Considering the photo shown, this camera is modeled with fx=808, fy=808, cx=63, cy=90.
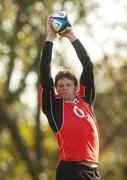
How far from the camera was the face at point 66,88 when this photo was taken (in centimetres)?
802

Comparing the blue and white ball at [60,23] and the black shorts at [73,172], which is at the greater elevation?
the blue and white ball at [60,23]

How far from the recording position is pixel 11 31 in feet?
70.5

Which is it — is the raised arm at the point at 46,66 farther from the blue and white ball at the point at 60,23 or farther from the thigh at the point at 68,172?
the thigh at the point at 68,172

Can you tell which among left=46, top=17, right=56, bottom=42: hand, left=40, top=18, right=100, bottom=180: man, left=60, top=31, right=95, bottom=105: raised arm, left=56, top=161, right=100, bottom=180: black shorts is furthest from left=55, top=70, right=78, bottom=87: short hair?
left=56, top=161, right=100, bottom=180: black shorts

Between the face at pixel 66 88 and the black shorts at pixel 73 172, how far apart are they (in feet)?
2.25

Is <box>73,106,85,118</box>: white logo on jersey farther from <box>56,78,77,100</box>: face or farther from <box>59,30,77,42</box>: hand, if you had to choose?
<box>59,30,77,42</box>: hand

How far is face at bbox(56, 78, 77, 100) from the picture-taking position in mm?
8016

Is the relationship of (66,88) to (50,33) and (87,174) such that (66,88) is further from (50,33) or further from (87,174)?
(87,174)

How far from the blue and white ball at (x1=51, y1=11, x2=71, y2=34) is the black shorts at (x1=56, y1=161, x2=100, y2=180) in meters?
1.39

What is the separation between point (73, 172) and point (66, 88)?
2.81 ft

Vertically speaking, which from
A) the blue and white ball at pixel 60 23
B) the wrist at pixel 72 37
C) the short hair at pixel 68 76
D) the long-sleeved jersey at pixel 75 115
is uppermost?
the blue and white ball at pixel 60 23

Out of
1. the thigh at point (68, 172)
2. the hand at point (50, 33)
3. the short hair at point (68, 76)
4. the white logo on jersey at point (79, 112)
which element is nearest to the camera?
the thigh at point (68, 172)

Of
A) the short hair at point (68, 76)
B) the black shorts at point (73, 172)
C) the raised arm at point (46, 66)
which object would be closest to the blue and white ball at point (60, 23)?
the raised arm at point (46, 66)

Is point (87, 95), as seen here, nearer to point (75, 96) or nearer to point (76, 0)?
point (75, 96)
